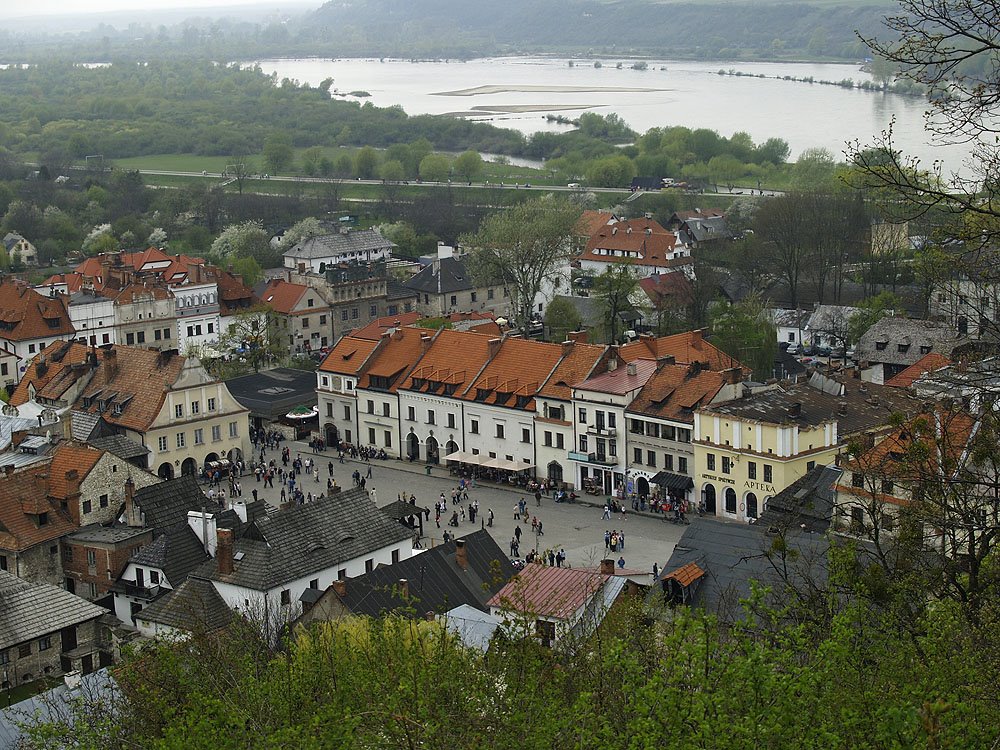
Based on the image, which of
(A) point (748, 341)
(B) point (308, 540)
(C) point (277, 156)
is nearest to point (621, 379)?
(A) point (748, 341)

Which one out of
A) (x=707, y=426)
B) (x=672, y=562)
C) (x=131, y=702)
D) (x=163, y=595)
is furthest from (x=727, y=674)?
(x=707, y=426)

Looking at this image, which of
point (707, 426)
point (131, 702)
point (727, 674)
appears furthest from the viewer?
point (707, 426)

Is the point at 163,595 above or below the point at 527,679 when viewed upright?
below

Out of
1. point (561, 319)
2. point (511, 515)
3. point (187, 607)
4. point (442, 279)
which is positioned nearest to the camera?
point (187, 607)

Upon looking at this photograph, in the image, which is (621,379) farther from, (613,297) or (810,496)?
(613,297)

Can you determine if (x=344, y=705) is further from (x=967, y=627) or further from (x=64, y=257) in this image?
(x=64, y=257)

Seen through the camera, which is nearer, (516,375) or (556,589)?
(556,589)

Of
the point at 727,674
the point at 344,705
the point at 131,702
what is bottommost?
the point at 131,702

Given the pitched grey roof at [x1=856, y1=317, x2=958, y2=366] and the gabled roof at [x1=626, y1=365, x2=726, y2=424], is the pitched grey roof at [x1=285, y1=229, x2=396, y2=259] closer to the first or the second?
the pitched grey roof at [x1=856, y1=317, x2=958, y2=366]
